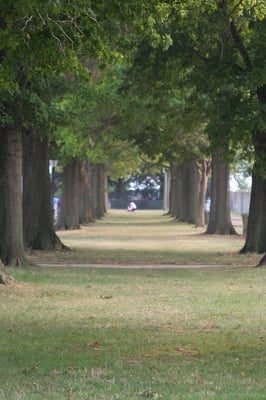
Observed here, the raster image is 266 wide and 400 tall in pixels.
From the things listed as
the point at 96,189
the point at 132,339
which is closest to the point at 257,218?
the point at 132,339

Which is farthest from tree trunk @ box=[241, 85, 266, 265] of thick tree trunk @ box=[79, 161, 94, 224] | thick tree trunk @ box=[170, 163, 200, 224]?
thick tree trunk @ box=[170, 163, 200, 224]

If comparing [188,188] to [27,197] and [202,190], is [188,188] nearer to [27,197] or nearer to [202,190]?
[202,190]

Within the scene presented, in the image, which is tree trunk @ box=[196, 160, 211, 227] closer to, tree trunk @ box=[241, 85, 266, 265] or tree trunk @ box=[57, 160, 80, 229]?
tree trunk @ box=[57, 160, 80, 229]

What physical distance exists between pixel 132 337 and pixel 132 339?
0.46 ft

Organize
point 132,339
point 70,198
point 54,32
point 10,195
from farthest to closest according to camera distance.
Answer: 1. point 70,198
2. point 10,195
3. point 54,32
4. point 132,339

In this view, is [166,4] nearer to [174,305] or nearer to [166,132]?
[174,305]

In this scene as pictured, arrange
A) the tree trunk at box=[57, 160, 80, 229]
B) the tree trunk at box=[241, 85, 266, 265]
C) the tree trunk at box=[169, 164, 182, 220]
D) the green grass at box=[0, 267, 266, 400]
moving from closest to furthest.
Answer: the green grass at box=[0, 267, 266, 400] < the tree trunk at box=[241, 85, 266, 265] < the tree trunk at box=[57, 160, 80, 229] < the tree trunk at box=[169, 164, 182, 220]

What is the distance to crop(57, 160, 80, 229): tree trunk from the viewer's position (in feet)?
144

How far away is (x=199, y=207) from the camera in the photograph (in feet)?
167

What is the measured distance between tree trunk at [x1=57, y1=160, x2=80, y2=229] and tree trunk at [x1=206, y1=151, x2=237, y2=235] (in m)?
8.32

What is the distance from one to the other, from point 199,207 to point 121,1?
41275 mm

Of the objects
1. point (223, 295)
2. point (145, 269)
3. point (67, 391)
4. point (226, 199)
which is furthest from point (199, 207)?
point (67, 391)

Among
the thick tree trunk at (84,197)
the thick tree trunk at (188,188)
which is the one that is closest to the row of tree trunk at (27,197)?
the thick tree trunk at (84,197)

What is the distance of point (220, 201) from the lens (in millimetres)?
38500
